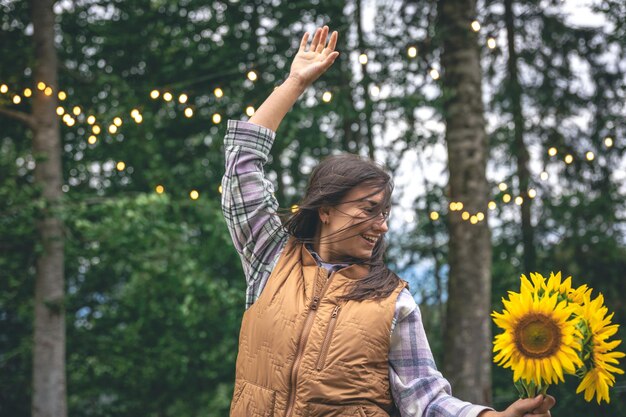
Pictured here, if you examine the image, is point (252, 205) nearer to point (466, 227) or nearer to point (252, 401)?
point (252, 401)

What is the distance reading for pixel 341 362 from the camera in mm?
1677

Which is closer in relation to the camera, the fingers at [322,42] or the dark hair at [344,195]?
the dark hair at [344,195]

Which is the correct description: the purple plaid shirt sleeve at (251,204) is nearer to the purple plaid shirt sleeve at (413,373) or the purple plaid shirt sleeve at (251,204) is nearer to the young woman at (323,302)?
the young woman at (323,302)

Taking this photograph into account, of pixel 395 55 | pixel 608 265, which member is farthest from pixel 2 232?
pixel 608 265

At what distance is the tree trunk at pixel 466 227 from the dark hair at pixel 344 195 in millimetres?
4123

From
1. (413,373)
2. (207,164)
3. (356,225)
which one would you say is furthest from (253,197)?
(207,164)

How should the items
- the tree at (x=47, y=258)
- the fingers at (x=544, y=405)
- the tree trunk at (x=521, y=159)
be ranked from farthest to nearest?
the tree trunk at (x=521, y=159), the tree at (x=47, y=258), the fingers at (x=544, y=405)

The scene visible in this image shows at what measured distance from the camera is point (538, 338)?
1530mm

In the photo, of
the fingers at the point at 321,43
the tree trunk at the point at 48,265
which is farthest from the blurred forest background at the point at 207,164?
the fingers at the point at 321,43

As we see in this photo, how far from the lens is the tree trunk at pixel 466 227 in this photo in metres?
5.87

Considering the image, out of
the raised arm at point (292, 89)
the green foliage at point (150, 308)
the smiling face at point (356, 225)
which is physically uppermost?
the raised arm at point (292, 89)

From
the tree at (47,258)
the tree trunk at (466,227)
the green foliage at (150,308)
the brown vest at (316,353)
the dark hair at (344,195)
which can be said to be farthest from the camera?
the green foliage at (150,308)

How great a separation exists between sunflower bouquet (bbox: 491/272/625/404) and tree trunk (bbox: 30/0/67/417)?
6568 mm

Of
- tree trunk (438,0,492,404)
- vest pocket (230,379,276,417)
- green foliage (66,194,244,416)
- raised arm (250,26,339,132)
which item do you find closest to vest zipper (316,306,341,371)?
vest pocket (230,379,276,417)
